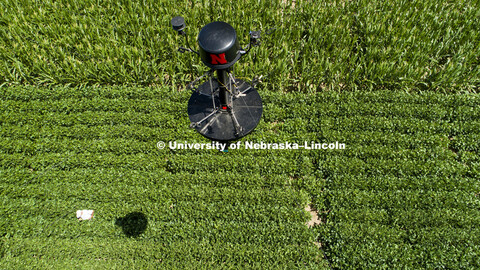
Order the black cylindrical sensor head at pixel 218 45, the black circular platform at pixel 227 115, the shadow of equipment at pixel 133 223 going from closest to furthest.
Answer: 1. the black cylindrical sensor head at pixel 218 45
2. the black circular platform at pixel 227 115
3. the shadow of equipment at pixel 133 223

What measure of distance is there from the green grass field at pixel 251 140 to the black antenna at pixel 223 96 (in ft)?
11.3

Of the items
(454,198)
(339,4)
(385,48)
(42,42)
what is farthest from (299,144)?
(42,42)

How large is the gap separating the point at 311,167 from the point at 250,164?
1301 millimetres

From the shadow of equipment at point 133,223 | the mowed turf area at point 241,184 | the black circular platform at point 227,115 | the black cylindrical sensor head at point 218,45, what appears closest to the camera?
the black cylindrical sensor head at point 218,45

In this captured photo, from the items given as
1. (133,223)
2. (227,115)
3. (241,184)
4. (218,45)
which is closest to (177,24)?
(218,45)

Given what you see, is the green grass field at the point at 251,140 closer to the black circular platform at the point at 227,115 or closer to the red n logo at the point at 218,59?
the black circular platform at the point at 227,115

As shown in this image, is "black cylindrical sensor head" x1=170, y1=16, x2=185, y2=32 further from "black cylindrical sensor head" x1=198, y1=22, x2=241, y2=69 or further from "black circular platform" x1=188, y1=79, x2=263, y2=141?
"black circular platform" x1=188, y1=79, x2=263, y2=141

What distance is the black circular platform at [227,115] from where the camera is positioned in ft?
8.05

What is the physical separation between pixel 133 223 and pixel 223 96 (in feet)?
13.7

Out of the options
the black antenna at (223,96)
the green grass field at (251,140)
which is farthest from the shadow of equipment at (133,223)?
the black antenna at (223,96)

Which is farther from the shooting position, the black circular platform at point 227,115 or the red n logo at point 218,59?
the black circular platform at point 227,115

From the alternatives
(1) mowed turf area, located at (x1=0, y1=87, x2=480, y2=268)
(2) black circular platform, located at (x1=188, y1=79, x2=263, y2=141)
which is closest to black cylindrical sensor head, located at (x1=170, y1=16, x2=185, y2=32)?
(2) black circular platform, located at (x1=188, y1=79, x2=263, y2=141)

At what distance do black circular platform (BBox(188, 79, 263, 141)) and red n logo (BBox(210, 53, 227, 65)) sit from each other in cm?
55

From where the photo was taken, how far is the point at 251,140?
6.48m
